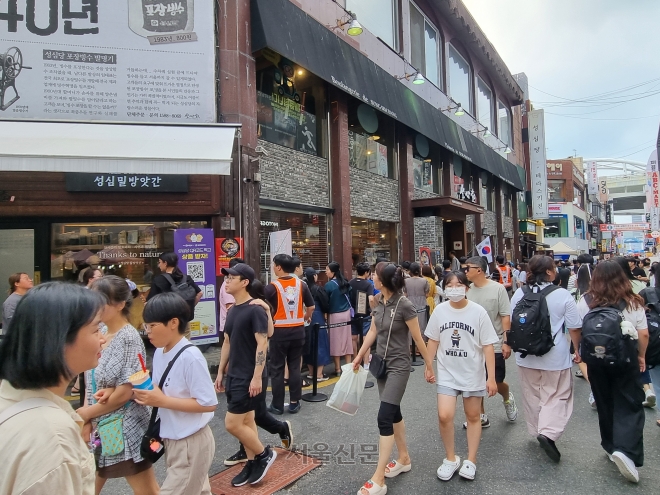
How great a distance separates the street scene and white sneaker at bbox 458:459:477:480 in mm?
65

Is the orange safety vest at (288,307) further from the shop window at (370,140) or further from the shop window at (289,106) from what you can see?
the shop window at (370,140)

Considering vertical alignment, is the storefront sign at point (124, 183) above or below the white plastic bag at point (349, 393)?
above

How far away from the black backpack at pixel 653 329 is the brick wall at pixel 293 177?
691cm

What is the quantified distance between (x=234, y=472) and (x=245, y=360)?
1072 mm

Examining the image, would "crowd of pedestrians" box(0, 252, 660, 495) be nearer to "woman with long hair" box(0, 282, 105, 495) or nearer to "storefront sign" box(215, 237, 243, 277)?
"woman with long hair" box(0, 282, 105, 495)

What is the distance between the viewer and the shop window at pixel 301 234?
361 inches

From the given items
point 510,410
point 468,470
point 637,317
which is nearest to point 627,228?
point 510,410

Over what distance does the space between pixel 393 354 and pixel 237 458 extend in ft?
5.71

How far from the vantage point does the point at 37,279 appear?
23.8ft

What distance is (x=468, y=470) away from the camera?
11.6 feet

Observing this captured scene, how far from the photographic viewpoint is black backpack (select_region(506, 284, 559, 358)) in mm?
3844

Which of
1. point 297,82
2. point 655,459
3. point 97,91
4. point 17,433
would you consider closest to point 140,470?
point 17,433

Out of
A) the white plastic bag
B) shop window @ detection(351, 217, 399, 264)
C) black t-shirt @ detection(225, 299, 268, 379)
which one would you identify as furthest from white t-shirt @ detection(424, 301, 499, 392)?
shop window @ detection(351, 217, 399, 264)

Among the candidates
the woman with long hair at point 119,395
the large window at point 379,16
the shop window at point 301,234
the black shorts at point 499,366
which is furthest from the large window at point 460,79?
the woman with long hair at point 119,395
